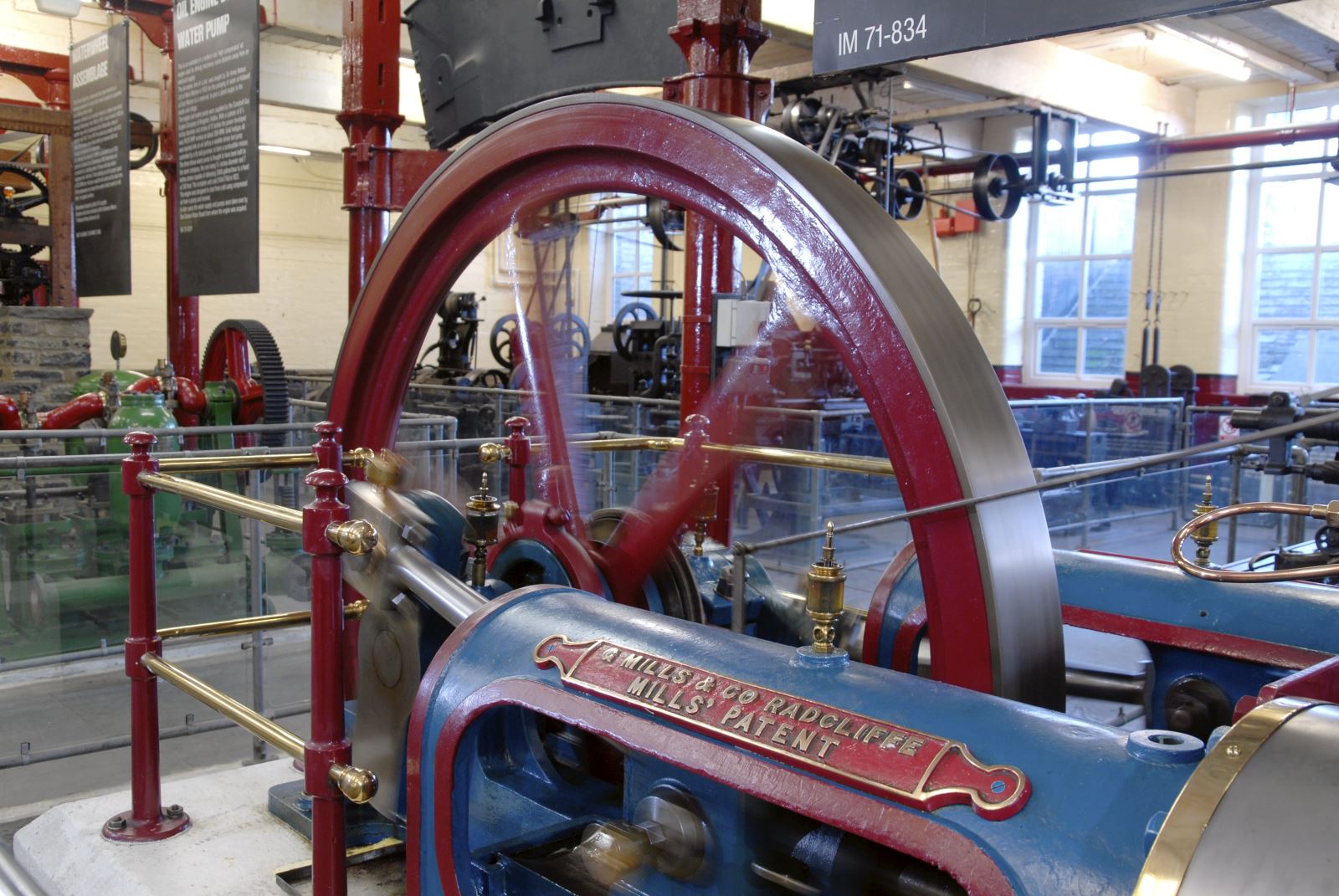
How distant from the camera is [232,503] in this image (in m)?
1.88

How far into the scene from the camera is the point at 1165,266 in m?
11.0

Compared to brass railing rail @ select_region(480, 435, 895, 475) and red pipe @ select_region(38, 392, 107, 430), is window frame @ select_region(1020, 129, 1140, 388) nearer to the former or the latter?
red pipe @ select_region(38, 392, 107, 430)

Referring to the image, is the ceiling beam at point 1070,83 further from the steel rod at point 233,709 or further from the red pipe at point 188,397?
the steel rod at point 233,709

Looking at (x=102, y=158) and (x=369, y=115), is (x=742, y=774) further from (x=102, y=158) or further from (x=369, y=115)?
(x=102, y=158)

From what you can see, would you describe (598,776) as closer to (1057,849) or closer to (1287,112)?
(1057,849)

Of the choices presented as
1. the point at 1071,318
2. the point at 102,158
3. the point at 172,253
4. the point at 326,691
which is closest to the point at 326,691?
the point at 326,691

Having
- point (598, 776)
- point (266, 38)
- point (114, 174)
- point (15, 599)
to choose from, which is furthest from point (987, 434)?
point (266, 38)

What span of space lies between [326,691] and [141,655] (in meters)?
0.79

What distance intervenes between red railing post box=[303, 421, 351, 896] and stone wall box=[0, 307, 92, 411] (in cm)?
663

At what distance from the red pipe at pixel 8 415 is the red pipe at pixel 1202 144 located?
249 inches

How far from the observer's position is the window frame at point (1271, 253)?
398 inches

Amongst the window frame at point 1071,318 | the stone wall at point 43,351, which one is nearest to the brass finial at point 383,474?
the stone wall at point 43,351

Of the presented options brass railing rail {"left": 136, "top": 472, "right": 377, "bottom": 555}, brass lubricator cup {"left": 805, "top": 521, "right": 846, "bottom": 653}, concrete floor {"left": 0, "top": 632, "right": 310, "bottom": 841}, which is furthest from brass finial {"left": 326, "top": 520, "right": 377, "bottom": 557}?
concrete floor {"left": 0, "top": 632, "right": 310, "bottom": 841}

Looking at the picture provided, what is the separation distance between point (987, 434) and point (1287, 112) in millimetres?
10916
